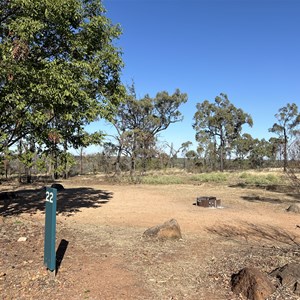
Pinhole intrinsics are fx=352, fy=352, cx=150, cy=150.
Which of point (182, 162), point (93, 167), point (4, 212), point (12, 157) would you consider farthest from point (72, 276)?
point (182, 162)

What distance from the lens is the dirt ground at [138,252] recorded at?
474 centimetres

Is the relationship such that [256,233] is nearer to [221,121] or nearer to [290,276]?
[290,276]

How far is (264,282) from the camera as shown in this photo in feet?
14.6

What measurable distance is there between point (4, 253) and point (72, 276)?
176 cm

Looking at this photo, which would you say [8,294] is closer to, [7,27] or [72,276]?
[72,276]

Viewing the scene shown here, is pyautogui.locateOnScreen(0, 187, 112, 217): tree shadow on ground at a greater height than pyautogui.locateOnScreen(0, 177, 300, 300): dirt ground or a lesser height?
greater

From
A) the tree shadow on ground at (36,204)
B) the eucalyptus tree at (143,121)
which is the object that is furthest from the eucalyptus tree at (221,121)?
the tree shadow on ground at (36,204)

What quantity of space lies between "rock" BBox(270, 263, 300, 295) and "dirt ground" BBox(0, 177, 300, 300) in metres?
0.12

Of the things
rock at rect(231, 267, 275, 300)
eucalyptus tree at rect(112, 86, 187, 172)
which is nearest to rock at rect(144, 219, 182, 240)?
rock at rect(231, 267, 275, 300)

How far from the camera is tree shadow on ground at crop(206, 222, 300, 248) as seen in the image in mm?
7660

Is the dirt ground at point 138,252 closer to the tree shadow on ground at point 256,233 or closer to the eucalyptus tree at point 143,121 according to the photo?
the tree shadow on ground at point 256,233

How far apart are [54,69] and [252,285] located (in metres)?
5.53

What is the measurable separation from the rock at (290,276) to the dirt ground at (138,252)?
119 millimetres

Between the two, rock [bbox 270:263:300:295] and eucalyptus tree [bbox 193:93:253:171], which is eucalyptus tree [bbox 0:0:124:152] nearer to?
rock [bbox 270:263:300:295]
